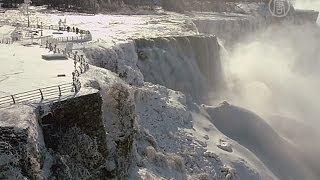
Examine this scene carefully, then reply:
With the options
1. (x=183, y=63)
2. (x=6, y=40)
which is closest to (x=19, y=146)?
(x=6, y=40)

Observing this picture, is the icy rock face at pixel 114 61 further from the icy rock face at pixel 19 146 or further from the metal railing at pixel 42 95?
the icy rock face at pixel 19 146

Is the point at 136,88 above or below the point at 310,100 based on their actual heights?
above

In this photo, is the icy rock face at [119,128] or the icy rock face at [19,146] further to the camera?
→ the icy rock face at [119,128]

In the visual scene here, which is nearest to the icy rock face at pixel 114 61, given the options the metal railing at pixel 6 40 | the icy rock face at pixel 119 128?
the metal railing at pixel 6 40

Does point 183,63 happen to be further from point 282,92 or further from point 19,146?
point 19,146

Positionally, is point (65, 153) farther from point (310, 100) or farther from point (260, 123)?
point (310, 100)

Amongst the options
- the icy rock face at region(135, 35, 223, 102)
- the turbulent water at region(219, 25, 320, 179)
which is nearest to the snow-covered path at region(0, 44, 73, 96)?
the icy rock face at region(135, 35, 223, 102)

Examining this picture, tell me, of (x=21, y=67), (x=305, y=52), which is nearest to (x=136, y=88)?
(x=21, y=67)
